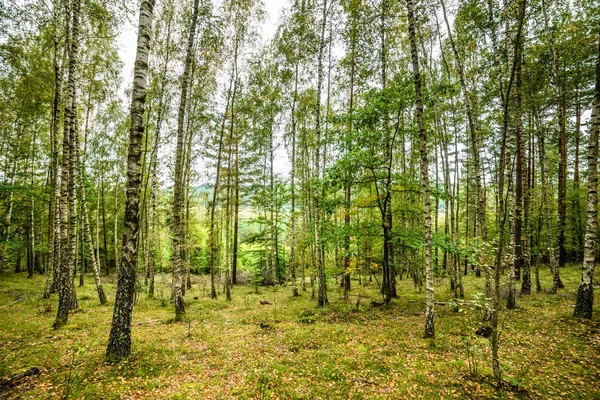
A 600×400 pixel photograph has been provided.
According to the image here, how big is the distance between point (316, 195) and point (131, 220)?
8778mm

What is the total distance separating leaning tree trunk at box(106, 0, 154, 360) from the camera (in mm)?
5672

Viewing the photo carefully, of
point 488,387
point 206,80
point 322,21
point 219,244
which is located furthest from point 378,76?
point 219,244

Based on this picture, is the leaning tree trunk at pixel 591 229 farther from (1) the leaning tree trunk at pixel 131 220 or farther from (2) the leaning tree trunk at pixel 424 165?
(1) the leaning tree trunk at pixel 131 220

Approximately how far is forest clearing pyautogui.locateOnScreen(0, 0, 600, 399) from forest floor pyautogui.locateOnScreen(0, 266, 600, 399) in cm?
6

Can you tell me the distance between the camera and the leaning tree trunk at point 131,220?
18.6ft

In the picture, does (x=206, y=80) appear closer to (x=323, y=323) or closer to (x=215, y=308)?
(x=215, y=308)

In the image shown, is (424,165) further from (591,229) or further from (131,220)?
(131,220)

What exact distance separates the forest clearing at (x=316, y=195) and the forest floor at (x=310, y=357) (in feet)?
0.18

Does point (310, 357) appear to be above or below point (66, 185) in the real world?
below

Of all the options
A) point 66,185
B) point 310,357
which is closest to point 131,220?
point 66,185

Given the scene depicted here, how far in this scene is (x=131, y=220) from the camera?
19.0ft

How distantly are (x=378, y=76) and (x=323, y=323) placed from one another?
43.8 feet

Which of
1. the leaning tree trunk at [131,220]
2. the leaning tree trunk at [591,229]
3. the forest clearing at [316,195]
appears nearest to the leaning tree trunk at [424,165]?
the forest clearing at [316,195]

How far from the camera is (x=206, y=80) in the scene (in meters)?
15.6
